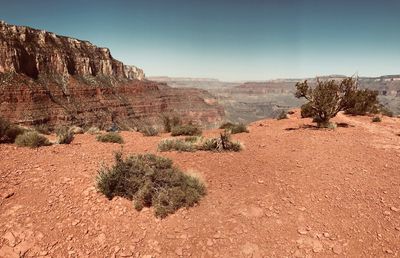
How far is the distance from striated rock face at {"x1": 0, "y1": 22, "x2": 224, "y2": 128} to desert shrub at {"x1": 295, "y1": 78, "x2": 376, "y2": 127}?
185 ft

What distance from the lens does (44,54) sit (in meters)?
79.1

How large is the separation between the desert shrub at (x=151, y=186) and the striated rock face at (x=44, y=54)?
7370cm

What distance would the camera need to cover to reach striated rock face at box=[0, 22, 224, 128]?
65.6m

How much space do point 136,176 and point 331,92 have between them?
1587 centimetres

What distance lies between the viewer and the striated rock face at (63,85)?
65625 millimetres

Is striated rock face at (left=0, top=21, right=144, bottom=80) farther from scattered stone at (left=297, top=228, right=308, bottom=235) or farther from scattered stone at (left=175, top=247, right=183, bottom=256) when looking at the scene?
scattered stone at (left=297, top=228, right=308, bottom=235)

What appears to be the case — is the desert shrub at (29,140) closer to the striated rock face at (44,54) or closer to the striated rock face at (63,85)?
the striated rock face at (63,85)

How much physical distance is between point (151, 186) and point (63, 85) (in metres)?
82.2

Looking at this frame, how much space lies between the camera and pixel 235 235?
6031 millimetres

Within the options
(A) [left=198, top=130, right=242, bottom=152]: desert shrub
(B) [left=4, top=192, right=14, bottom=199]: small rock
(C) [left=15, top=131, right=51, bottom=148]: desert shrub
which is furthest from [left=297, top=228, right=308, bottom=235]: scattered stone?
(C) [left=15, top=131, right=51, bottom=148]: desert shrub

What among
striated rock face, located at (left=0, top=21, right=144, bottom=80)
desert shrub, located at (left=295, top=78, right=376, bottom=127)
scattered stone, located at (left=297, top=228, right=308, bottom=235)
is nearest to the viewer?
scattered stone, located at (left=297, top=228, right=308, bottom=235)

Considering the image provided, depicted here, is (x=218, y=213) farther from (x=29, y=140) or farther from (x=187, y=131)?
(x=187, y=131)

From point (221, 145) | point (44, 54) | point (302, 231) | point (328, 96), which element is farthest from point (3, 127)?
point (44, 54)

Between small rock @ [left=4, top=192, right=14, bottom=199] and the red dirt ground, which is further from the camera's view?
small rock @ [left=4, top=192, right=14, bottom=199]
